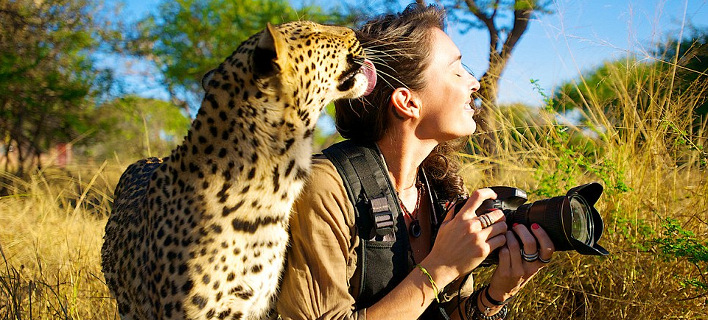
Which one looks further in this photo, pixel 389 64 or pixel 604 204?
pixel 604 204

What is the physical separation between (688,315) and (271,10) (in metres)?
14.4

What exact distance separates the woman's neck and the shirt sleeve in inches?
15.8

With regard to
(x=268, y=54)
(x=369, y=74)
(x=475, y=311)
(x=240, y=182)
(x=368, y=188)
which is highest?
(x=268, y=54)

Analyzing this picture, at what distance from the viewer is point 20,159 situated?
31.2 ft

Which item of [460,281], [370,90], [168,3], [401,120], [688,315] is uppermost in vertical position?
[168,3]

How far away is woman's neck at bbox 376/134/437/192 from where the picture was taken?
8.03 feet

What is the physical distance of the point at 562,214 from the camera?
196cm

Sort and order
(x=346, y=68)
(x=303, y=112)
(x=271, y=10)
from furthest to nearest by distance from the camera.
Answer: (x=271, y=10) < (x=346, y=68) < (x=303, y=112)

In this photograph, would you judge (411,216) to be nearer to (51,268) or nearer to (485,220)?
(485,220)

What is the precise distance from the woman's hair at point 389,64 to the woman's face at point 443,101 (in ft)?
0.12

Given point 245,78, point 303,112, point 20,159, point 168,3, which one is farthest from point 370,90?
point 168,3

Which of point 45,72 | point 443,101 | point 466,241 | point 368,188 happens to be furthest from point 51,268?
point 45,72

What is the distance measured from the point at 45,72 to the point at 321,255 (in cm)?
917

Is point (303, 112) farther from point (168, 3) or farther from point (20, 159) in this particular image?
point (168, 3)
